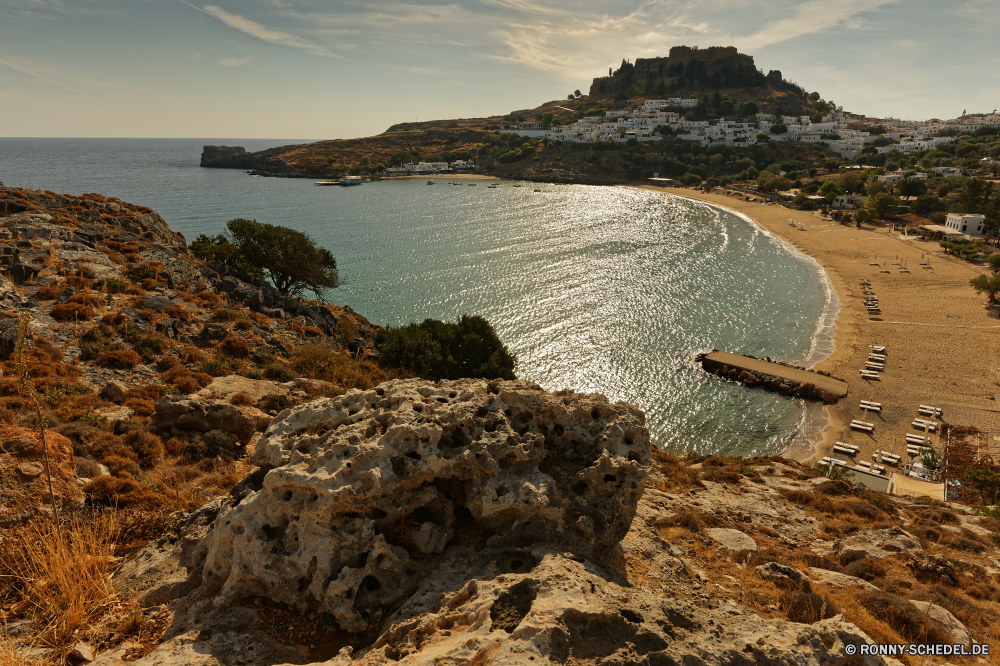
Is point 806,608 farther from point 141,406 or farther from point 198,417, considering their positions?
point 141,406

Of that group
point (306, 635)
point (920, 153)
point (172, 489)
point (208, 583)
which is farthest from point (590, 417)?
point (920, 153)

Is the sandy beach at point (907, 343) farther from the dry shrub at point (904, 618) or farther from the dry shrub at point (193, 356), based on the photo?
the dry shrub at point (193, 356)

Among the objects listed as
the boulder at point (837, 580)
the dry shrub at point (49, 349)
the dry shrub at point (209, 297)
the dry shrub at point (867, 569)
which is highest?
the dry shrub at point (209, 297)

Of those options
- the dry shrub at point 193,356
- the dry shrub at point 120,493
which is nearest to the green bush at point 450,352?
the dry shrub at point 193,356

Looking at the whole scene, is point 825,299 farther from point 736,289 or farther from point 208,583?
point 208,583

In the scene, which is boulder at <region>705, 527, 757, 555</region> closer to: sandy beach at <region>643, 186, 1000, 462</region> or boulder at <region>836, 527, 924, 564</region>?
boulder at <region>836, 527, 924, 564</region>

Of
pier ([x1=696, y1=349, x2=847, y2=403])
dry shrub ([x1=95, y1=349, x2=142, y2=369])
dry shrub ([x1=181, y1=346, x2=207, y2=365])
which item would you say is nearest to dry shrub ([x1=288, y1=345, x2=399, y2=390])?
dry shrub ([x1=181, y1=346, x2=207, y2=365])

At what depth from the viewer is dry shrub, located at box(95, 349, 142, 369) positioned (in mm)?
17406

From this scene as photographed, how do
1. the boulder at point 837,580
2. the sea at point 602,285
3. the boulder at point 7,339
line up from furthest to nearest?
the sea at point 602,285 < the boulder at point 7,339 < the boulder at point 837,580

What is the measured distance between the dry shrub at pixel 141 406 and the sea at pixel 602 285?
27608 mm

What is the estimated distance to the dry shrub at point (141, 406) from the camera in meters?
14.4

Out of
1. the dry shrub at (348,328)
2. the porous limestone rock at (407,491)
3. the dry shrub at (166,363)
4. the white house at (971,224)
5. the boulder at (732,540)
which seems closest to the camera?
the porous limestone rock at (407,491)

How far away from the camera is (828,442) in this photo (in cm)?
3241

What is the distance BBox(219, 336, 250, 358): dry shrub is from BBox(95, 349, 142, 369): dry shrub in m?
3.66
